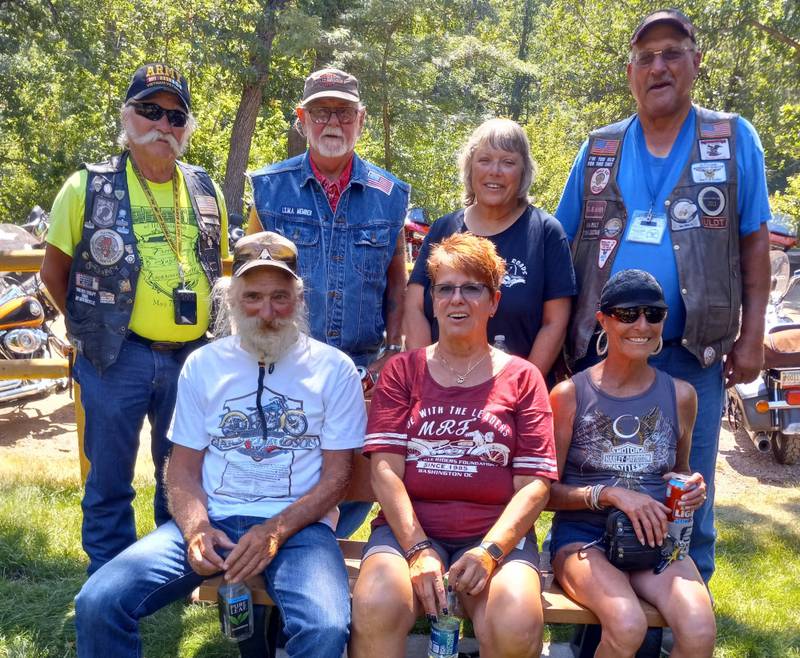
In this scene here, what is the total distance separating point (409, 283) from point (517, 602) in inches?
59.7

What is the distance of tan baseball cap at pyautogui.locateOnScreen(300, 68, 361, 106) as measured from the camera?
336cm

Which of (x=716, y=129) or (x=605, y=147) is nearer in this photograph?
(x=716, y=129)

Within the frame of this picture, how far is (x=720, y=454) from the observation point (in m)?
7.12

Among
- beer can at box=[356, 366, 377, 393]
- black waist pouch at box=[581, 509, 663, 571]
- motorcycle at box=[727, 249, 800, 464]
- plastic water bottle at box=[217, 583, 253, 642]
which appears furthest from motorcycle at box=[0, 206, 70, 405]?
motorcycle at box=[727, 249, 800, 464]

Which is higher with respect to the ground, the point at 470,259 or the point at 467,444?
the point at 470,259

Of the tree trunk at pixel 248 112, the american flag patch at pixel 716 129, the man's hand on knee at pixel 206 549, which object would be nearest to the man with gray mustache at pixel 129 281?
the man's hand on knee at pixel 206 549

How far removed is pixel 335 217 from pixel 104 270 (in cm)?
101

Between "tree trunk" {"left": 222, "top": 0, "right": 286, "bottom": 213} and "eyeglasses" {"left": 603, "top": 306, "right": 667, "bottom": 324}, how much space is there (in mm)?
13386

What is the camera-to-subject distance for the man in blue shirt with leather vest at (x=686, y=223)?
312 centimetres

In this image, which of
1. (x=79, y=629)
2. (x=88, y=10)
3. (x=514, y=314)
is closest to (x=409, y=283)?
(x=514, y=314)

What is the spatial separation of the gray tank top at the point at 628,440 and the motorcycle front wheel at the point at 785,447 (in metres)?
4.27

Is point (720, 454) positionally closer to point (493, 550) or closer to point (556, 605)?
point (556, 605)

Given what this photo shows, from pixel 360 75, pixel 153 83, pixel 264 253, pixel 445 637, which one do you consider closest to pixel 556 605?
pixel 445 637

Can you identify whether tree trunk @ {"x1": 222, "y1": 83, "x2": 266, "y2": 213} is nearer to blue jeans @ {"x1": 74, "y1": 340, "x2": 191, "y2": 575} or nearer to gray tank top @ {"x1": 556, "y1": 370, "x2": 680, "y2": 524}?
blue jeans @ {"x1": 74, "y1": 340, "x2": 191, "y2": 575}
